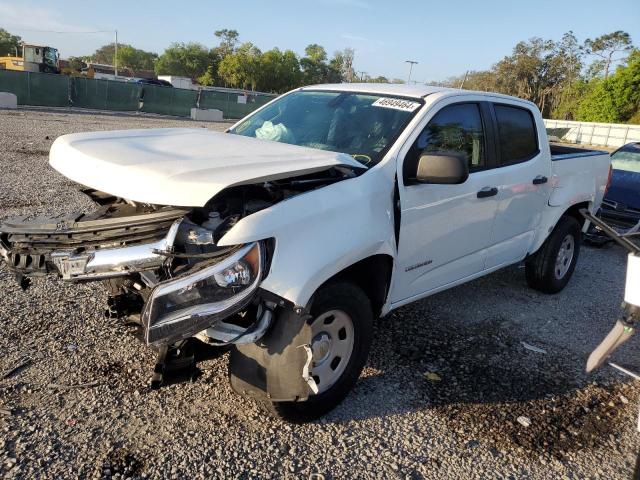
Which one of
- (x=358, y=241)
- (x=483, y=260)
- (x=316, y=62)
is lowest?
(x=483, y=260)

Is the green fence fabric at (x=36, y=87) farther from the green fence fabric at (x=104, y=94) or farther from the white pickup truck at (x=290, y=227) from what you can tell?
the white pickup truck at (x=290, y=227)

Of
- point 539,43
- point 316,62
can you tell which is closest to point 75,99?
point 539,43

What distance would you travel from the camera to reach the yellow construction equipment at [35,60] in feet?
121

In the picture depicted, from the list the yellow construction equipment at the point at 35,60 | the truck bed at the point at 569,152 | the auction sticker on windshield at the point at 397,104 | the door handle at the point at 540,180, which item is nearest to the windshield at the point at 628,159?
the truck bed at the point at 569,152

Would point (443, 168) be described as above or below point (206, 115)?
above

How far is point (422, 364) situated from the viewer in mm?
3854

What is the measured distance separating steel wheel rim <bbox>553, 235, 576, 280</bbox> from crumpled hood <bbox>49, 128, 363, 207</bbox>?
338 centimetres

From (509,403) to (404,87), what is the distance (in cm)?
250

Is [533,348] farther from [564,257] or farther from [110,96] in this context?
[110,96]

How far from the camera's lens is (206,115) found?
3058 cm

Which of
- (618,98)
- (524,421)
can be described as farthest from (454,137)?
(618,98)

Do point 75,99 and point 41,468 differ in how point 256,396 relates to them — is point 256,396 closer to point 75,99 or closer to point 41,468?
point 41,468

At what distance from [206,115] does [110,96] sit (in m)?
5.28

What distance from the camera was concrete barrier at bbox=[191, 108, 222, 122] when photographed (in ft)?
99.3
